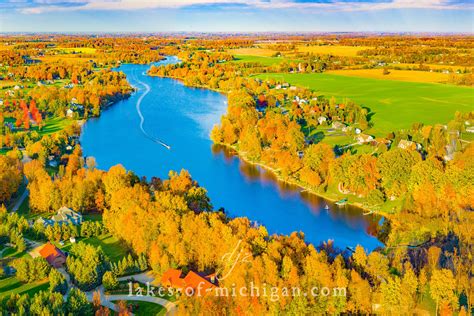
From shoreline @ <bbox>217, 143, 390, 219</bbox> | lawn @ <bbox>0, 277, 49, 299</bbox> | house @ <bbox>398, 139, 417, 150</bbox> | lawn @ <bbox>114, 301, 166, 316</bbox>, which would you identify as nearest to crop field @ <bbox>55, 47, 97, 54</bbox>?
shoreline @ <bbox>217, 143, 390, 219</bbox>

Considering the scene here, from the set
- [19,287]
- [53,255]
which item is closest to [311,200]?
[53,255]

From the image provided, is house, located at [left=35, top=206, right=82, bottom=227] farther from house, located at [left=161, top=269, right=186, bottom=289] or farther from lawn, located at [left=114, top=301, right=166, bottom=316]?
lawn, located at [left=114, top=301, right=166, bottom=316]

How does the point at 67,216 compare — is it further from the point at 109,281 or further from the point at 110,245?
the point at 109,281

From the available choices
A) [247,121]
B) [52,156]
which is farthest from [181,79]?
[52,156]

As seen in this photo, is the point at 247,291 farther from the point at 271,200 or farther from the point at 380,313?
the point at 271,200

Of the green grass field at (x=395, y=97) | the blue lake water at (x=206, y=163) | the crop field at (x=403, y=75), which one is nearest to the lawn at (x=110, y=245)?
the blue lake water at (x=206, y=163)

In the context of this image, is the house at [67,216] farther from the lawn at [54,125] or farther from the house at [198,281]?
the lawn at [54,125]
